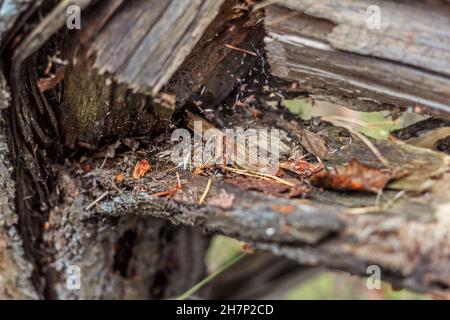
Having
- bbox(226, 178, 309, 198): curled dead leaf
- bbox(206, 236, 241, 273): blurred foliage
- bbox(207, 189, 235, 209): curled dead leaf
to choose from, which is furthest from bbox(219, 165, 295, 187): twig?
bbox(206, 236, 241, 273): blurred foliage

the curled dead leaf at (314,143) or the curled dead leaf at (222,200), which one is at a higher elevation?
the curled dead leaf at (314,143)

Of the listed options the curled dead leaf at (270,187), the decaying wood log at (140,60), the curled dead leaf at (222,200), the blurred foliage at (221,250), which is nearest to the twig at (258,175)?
the curled dead leaf at (270,187)

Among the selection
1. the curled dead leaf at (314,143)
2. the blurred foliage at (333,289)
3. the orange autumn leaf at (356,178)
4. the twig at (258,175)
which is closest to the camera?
the orange autumn leaf at (356,178)

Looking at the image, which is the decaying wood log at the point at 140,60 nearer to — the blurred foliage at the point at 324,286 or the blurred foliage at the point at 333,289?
the blurred foliage at the point at 324,286

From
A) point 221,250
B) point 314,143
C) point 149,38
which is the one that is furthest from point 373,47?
point 221,250

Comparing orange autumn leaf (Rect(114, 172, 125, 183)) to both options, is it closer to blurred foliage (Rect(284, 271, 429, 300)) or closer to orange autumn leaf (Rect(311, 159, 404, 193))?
orange autumn leaf (Rect(311, 159, 404, 193))

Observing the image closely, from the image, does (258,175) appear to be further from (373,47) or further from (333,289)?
(333,289)

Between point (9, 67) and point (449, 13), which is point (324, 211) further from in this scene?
point (9, 67)
